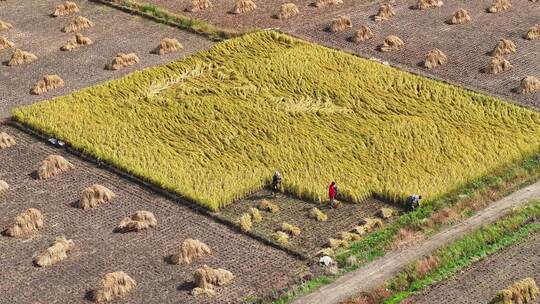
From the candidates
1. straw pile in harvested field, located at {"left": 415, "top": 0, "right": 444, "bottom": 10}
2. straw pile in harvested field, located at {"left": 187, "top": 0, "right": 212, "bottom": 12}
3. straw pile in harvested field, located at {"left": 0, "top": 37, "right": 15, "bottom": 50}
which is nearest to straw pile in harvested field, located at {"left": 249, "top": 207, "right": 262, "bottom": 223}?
straw pile in harvested field, located at {"left": 0, "top": 37, "right": 15, "bottom": 50}

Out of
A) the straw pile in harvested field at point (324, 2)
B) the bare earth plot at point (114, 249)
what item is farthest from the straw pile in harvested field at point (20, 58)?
the straw pile in harvested field at point (324, 2)

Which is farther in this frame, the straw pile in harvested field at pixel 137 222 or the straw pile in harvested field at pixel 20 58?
the straw pile in harvested field at pixel 20 58

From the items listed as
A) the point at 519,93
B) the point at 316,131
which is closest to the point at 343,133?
the point at 316,131

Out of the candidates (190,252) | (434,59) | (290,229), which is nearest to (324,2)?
(434,59)

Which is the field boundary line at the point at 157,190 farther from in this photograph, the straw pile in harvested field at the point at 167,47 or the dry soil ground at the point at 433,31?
the dry soil ground at the point at 433,31

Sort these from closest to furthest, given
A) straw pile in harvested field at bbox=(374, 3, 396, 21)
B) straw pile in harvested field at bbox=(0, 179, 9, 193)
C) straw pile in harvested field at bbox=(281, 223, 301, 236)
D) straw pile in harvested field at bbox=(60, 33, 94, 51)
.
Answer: straw pile in harvested field at bbox=(281, 223, 301, 236) < straw pile in harvested field at bbox=(0, 179, 9, 193) < straw pile in harvested field at bbox=(60, 33, 94, 51) < straw pile in harvested field at bbox=(374, 3, 396, 21)

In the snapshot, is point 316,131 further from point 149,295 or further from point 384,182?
point 149,295

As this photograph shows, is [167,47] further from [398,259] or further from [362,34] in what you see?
[398,259]

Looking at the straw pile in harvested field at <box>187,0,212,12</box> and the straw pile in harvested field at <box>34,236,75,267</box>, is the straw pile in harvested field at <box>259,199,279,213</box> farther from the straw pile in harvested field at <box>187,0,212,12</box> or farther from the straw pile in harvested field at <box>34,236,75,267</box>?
the straw pile in harvested field at <box>187,0,212,12</box>
